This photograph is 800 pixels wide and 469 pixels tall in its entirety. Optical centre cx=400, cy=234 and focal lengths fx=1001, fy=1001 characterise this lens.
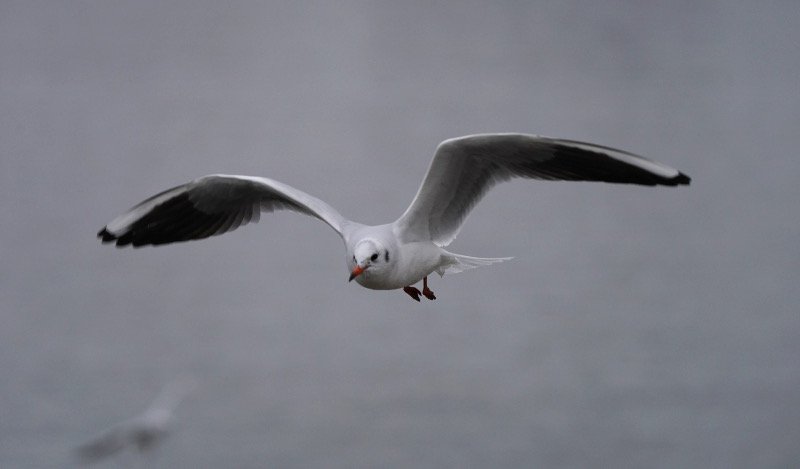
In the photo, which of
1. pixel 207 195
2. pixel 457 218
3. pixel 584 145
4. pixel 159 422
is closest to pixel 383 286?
pixel 457 218

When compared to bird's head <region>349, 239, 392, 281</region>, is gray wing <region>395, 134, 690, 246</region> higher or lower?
higher

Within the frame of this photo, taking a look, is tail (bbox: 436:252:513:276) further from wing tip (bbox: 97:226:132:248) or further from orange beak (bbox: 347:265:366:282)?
wing tip (bbox: 97:226:132:248)

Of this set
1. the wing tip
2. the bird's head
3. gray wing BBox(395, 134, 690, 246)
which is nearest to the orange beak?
the bird's head

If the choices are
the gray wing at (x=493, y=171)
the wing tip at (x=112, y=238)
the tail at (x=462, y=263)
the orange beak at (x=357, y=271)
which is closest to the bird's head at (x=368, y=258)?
the orange beak at (x=357, y=271)

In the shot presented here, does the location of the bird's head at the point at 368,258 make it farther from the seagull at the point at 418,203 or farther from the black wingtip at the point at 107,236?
the black wingtip at the point at 107,236

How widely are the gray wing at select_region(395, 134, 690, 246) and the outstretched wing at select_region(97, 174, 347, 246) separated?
0.52m

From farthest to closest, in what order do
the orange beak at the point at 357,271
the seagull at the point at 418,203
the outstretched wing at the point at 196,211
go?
the outstretched wing at the point at 196,211 → the seagull at the point at 418,203 → the orange beak at the point at 357,271

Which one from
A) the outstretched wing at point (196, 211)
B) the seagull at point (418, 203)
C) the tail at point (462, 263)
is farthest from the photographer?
the outstretched wing at point (196, 211)

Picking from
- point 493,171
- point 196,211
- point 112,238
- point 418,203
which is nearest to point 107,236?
point 112,238

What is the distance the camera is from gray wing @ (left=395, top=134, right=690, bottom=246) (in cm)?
328

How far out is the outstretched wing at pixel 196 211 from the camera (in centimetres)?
400

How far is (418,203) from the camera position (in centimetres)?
354

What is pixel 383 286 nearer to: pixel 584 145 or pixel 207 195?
pixel 584 145

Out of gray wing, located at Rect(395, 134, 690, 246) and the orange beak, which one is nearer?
the orange beak
